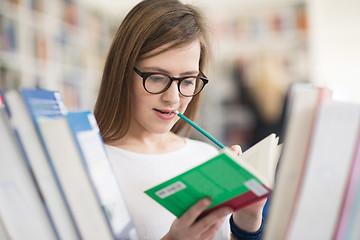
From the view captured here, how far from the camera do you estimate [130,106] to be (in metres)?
0.99

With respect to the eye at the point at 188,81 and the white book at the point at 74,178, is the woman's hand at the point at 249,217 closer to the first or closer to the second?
the eye at the point at 188,81

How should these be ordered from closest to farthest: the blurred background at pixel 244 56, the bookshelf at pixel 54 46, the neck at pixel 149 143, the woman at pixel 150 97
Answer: the woman at pixel 150 97 < the neck at pixel 149 143 < the bookshelf at pixel 54 46 < the blurred background at pixel 244 56

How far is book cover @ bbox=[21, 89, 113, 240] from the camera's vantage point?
0.49 metres

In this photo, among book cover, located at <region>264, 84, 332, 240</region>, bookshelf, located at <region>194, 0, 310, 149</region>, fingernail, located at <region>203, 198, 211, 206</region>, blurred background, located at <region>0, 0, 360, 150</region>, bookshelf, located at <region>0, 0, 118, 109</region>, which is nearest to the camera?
book cover, located at <region>264, 84, 332, 240</region>

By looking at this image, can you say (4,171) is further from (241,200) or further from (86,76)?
(86,76)

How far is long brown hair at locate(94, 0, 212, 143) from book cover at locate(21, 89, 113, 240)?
1.45ft

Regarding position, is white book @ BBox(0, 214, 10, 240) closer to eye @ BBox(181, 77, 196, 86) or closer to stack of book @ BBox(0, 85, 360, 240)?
stack of book @ BBox(0, 85, 360, 240)

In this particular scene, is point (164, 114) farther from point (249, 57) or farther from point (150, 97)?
point (249, 57)

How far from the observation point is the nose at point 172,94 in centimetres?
91

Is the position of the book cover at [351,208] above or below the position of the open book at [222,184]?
below

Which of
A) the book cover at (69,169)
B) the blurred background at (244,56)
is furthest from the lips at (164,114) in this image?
the blurred background at (244,56)

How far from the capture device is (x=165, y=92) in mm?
916

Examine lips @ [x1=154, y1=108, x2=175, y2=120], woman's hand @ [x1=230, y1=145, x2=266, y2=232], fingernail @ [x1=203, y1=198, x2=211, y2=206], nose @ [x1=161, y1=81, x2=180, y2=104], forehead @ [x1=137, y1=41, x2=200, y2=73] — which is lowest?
woman's hand @ [x1=230, y1=145, x2=266, y2=232]

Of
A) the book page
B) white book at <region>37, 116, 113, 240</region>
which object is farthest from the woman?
white book at <region>37, 116, 113, 240</region>
